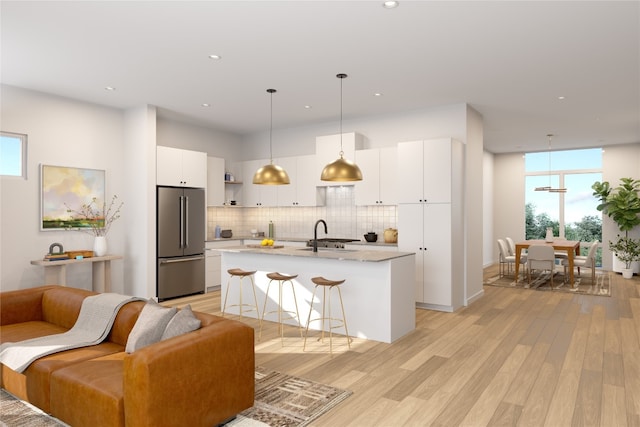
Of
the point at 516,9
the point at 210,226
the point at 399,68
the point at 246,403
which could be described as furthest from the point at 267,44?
the point at 210,226

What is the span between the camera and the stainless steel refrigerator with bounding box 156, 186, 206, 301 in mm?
6820

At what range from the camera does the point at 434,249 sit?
20.4ft

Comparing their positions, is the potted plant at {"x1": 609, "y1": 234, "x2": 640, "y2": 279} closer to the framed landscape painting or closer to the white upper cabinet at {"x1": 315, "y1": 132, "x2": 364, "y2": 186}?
the white upper cabinet at {"x1": 315, "y1": 132, "x2": 364, "y2": 186}

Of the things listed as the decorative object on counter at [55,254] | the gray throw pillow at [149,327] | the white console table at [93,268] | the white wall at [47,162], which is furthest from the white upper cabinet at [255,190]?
the gray throw pillow at [149,327]

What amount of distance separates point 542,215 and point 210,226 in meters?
8.71

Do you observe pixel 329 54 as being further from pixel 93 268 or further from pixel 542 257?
pixel 542 257

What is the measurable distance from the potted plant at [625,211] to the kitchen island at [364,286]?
708cm

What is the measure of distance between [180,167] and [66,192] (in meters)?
1.77

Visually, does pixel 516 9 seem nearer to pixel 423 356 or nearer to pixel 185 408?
pixel 423 356

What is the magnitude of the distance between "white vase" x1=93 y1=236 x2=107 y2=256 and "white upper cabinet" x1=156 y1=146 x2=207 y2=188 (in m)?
1.24

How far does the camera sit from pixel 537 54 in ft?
14.5

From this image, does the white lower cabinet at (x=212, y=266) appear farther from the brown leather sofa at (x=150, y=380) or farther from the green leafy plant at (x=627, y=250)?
the green leafy plant at (x=627, y=250)

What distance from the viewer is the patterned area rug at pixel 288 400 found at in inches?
117

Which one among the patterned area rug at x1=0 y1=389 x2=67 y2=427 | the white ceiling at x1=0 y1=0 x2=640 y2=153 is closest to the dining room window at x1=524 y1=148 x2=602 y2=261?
the white ceiling at x1=0 y1=0 x2=640 y2=153
